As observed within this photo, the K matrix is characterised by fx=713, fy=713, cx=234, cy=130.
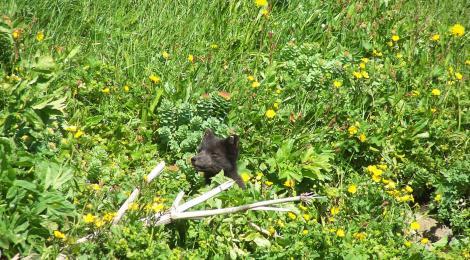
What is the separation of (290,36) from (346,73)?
2.78 feet

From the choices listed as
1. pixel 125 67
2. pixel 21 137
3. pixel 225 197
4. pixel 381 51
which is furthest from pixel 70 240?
pixel 381 51

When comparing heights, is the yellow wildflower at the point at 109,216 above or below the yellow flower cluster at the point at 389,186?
above

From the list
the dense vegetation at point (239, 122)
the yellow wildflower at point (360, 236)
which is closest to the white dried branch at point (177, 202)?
the dense vegetation at point (239, 122)

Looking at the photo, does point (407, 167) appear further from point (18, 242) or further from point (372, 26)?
point (18, 242)

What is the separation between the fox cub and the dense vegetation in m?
0.14

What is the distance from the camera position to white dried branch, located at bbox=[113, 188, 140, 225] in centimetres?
475

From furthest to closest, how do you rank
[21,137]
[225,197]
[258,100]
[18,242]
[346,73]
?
[346,73], [258,100], [225,197], [21,137], [18,242]

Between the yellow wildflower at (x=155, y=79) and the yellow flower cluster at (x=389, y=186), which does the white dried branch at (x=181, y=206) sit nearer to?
the yellow flower cluster at (x=389, y=186)

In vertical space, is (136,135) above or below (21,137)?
below

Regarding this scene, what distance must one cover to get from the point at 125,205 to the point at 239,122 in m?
1.88

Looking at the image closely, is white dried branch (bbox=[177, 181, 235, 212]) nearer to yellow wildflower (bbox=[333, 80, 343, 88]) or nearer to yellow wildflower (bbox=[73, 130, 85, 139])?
yellow wildflower (bbox=[73, 130, 85, 139])

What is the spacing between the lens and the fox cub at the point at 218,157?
5.72 meters

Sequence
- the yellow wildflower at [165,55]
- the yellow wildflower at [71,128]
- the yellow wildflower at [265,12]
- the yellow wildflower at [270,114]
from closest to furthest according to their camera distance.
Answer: the yellow wildflower at [71,128], the yellow wildflower at [270,114], the yellow wildflower at [165,55], the yellow wildflower at [265,12]

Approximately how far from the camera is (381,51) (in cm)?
780
